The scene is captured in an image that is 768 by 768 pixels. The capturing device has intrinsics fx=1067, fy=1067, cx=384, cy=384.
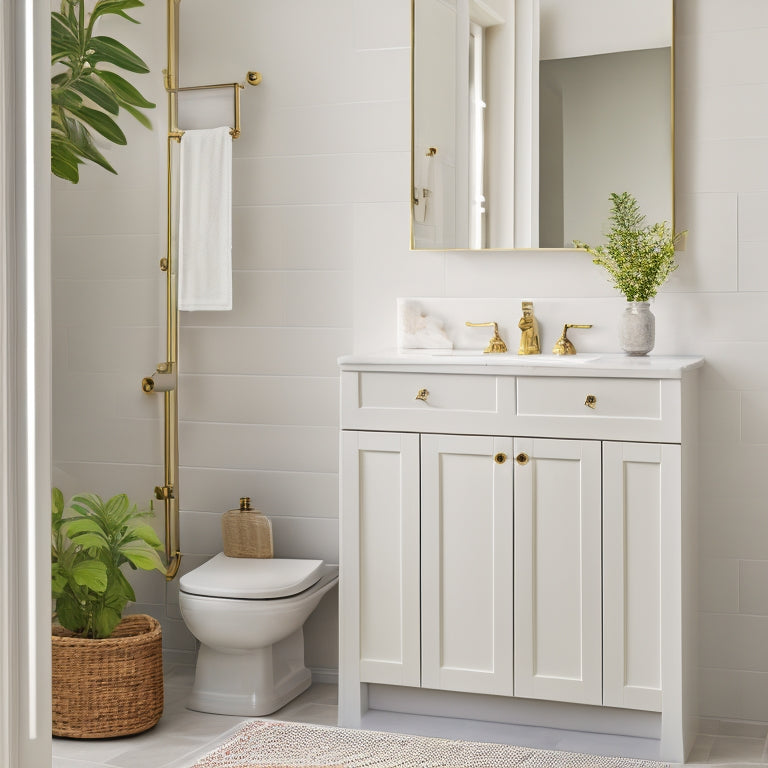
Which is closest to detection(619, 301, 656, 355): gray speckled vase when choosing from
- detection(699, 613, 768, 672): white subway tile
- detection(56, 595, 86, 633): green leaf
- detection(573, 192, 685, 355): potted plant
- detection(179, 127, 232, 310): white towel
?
detection(573, 192, 685, 355): potted plant

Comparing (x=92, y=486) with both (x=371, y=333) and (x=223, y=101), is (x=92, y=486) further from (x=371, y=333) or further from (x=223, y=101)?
(x=223, y=101)

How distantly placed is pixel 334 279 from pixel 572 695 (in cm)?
139

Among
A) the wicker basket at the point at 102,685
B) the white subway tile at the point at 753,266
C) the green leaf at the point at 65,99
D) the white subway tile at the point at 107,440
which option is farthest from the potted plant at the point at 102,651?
the white subway tile at the point at 753,266

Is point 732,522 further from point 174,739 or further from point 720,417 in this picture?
point 174,739

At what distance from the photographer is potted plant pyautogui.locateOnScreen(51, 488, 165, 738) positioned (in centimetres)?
270

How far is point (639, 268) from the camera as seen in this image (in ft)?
9.25

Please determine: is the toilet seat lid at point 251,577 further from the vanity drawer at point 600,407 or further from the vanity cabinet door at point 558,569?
the vanity drawer at point 600,407

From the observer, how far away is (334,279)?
128 inches

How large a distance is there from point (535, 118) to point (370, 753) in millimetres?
1759

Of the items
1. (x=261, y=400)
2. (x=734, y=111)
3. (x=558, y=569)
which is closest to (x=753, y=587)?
(x=558, y=569)

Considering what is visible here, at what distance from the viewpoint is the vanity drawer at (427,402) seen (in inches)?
106

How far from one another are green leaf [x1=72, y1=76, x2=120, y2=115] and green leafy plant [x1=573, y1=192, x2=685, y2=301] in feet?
4.26

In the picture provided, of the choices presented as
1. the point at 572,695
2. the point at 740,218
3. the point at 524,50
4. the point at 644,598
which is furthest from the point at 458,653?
the point at 524,50

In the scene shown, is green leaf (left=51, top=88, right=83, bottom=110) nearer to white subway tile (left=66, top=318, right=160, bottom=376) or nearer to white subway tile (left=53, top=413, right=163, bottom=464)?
white subway tile (left=66, top=318, right=160, bottom=376)
